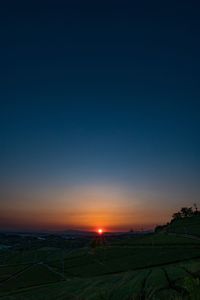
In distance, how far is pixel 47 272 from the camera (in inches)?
6161

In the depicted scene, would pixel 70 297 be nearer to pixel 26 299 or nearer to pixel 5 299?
pixel 26 299

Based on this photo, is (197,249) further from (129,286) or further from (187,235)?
(129,286)

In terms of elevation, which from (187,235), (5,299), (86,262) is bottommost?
(5,299)

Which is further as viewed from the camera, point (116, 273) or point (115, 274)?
point (116, 273)

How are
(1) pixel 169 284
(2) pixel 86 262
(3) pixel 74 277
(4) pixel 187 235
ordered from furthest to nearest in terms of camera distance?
1. (4) pixel 187 235
2. (2) pixel 86 262
3. (3) pixel 74 277
4. (1) pixel 169 284

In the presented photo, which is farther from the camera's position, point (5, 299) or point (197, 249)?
point (197, 249)

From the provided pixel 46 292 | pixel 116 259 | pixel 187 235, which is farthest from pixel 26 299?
pixel 187 235

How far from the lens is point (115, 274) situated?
4941 inches

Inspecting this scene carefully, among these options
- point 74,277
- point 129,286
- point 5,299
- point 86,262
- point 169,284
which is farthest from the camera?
point 86,262

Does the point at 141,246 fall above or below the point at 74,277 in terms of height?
above

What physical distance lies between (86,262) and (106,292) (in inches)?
2903

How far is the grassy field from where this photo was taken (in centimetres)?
8762

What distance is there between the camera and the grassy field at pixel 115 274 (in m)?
87.6

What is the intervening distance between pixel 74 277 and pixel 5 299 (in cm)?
3408
